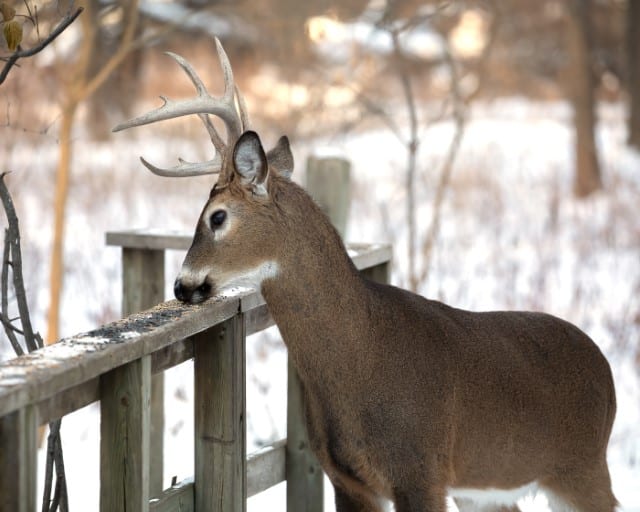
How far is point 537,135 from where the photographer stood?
18.0 meters

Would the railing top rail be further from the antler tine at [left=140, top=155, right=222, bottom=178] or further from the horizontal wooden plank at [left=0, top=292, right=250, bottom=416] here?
the antler tine at [left=140, top=155, right=222, bottom=178]

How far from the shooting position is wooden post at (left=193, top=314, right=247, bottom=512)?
3732 millimetres

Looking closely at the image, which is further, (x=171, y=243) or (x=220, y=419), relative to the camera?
(x=171, y=243)

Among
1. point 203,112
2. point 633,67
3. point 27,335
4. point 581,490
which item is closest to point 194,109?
point 203,112

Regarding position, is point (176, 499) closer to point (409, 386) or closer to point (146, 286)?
point (409, 386)

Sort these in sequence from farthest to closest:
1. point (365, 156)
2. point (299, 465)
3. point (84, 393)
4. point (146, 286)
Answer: point (365, 156)
point (146, 286)
point (299, 465)
point (84, 393)

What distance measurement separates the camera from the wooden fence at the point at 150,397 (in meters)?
2.50

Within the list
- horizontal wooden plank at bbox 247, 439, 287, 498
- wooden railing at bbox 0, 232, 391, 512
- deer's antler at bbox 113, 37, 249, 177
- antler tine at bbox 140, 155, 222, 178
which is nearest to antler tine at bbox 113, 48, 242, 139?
deer's antler at bbox 113, 37, 249, 177

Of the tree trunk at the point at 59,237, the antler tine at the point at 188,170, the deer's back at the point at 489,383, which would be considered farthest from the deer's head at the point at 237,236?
the tree trunk at the point at 59,237

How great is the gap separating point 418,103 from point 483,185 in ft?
25.8

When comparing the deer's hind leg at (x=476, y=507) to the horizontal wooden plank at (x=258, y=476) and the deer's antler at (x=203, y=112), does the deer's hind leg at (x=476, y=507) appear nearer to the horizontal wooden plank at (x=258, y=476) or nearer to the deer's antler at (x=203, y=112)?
the horizontal wooden plank at (x=258, y=476)

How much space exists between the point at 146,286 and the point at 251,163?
1.78 meters

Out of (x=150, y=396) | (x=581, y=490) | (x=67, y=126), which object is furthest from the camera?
(x=67, y=126)

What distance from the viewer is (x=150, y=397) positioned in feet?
10.9
